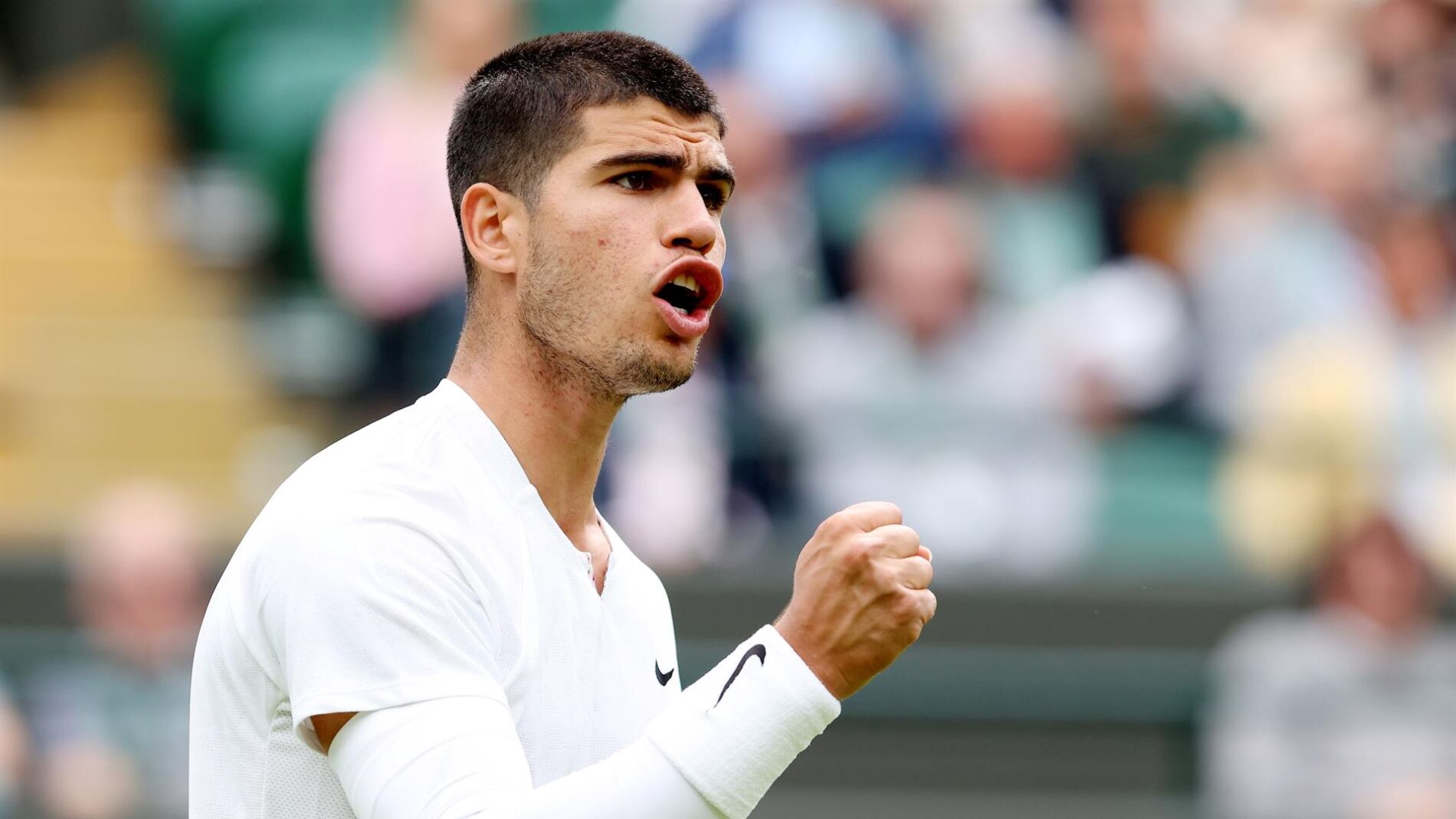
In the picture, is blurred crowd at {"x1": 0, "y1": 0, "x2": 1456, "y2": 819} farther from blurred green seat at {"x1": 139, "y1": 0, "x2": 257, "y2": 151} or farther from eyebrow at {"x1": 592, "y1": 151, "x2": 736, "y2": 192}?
eyebrow at {"x1": 592, "y1": 151, "x2": 736, "y2": 192}

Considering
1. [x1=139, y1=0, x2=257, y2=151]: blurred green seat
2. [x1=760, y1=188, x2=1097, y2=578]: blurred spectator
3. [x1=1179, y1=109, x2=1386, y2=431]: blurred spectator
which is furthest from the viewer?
[x1=139, y1=0, x2=257, y2=151]: blurred green seat

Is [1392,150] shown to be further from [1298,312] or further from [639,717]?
[639,717]

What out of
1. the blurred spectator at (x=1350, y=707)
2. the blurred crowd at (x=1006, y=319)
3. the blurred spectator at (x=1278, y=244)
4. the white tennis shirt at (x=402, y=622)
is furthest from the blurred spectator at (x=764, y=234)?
the white tennis shirt at (x=402, y=622)

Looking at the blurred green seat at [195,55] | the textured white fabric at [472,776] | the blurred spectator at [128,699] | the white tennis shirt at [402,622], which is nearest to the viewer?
the textured white fabric at [472,776]

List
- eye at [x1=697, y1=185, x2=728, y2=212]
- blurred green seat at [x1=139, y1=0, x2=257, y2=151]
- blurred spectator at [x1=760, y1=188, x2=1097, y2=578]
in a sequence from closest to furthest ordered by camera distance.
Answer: eye at [x1=697, y1=185, x2=728, y2=212]
blurred spectator at [x1=760, y1=188, x2=1097, y2=578]
blurred green seat at [x1=139, y1=0, x2=257, y2=151]

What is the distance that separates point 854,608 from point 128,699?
4864 millimetres

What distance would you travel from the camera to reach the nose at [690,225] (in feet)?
8.80

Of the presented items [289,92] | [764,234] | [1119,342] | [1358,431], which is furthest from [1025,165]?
[289,92]

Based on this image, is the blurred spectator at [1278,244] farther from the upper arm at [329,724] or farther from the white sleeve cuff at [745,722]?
the upper arm at [329,724]

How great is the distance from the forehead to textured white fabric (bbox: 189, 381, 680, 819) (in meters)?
0.37

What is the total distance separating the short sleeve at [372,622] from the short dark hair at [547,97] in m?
0.54

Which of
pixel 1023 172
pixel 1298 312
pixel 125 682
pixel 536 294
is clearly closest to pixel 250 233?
pixel 125 682

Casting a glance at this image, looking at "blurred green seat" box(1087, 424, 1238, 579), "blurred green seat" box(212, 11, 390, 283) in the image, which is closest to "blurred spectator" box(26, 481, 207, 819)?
"blurred green seat" box(212, 11, 390, 283)

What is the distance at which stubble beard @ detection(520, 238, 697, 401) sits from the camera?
269cm
